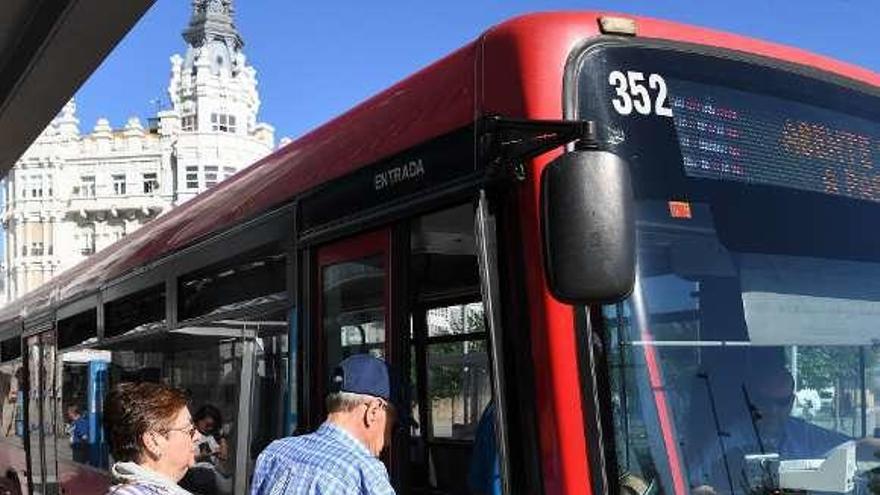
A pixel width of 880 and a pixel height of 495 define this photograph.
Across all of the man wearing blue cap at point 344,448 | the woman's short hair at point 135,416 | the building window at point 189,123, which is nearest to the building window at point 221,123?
the building window at point 189,123

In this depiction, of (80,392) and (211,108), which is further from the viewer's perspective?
(211,108)

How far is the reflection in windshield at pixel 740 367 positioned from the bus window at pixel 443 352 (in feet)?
2.12

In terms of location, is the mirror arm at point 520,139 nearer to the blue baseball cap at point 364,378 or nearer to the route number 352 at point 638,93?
the route number 352 at point 638,93

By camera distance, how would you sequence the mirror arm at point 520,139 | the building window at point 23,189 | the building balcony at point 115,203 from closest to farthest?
the mirror arm at point 520,139 < the building balcony at point 115,203 < the building window at point 23,189

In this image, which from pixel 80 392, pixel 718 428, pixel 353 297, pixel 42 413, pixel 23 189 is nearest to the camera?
pixel 718 428

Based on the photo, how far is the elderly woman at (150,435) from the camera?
2.57 metres

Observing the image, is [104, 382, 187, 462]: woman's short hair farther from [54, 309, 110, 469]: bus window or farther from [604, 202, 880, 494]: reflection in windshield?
[54, 309, 110, 469]: bus window

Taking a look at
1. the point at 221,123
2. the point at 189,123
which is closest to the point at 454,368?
the point at 221,123

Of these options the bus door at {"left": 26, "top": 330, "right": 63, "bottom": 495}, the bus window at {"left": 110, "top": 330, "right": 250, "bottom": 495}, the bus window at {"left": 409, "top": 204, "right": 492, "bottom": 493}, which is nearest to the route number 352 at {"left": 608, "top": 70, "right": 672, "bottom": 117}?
the bus window at {"left": 409, "top": 204, "right": 492, "bottom": 493}

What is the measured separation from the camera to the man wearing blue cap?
2.64 m

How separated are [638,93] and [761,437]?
3.34 feet

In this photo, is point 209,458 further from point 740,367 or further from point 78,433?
point 78,433

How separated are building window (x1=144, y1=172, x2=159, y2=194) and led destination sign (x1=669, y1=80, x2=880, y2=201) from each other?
92.8 meters

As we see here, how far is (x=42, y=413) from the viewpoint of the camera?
9.62m
